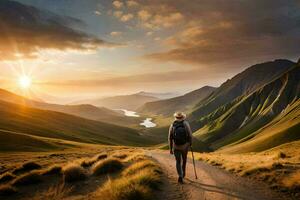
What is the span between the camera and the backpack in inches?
527

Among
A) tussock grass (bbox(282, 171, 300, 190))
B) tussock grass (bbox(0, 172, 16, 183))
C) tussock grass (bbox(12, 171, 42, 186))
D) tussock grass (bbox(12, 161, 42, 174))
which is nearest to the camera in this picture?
tussock grass (bbox(282, 171, 300, 190))

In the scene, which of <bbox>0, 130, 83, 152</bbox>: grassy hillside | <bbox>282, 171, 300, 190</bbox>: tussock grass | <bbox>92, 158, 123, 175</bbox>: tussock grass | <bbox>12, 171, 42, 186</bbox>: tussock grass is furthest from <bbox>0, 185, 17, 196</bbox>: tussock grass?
<bbox>0, 130, 83, 152</bbox>: grassy hillside

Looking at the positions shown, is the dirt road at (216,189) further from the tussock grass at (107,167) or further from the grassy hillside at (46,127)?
the grassy hillside at (46,127)

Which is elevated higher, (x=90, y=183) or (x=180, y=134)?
(x=180, y=134)

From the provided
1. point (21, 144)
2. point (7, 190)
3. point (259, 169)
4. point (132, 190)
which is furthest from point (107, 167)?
point (21, 144)

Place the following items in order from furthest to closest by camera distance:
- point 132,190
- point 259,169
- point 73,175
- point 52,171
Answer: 1. point 52,171
2. point 73,175
3. point 259,169
4. point 132,190

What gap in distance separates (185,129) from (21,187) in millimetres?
10840

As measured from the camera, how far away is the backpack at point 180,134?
43.9 ft

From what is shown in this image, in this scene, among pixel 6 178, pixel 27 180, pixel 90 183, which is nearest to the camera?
pixel 90 183

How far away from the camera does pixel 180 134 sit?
13.4m

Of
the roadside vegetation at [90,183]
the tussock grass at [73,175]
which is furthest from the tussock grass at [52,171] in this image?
the tussock grass at [73,175]

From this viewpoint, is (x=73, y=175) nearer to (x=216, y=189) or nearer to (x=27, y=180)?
(x=27, y=180)

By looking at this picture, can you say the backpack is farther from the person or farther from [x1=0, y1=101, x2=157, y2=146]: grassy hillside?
[x1=0, y1=101, x2=157, y2=146]: grassy hillside

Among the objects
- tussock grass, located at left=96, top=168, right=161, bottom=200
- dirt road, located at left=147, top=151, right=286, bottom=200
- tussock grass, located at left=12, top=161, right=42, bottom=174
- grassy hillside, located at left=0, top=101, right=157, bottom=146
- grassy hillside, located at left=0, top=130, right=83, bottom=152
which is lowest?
dirt road, located at left=147, top=151, right=286, bottom=200
